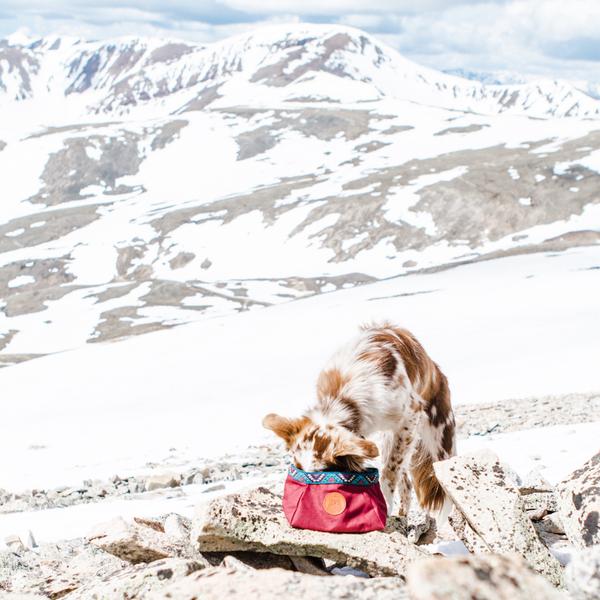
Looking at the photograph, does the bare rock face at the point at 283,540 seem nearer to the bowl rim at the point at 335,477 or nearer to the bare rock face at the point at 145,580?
the bowl rim at the point at 335,477

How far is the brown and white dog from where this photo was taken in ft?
21.7

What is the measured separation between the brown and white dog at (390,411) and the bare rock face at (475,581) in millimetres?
3093

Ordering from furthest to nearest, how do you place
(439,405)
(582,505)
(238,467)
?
(238,467), (439,405), (582,505)

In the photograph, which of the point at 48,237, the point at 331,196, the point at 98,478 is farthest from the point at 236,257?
the point at 98,478

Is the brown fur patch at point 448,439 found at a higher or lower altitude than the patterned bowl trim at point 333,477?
lower

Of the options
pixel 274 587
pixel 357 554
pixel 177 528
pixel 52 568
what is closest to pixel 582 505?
pixel 357 554

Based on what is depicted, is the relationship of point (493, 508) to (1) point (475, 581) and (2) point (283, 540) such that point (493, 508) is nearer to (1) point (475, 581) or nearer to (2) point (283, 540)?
(2) point (283, 540)

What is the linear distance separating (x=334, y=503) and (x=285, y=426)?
78 cm

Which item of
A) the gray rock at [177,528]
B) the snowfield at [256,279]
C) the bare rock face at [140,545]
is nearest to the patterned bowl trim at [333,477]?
the bare rock face at [140,545]

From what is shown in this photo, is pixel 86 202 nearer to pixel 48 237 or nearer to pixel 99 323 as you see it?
pixel 48 237

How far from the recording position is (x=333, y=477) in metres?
5.82

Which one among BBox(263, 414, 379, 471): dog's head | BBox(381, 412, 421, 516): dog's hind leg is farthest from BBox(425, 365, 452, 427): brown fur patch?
BBox(263, 414, 379, 471): dog's head

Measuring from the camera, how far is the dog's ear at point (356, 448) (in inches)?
227

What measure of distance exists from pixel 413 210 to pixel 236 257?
26.6 metres
